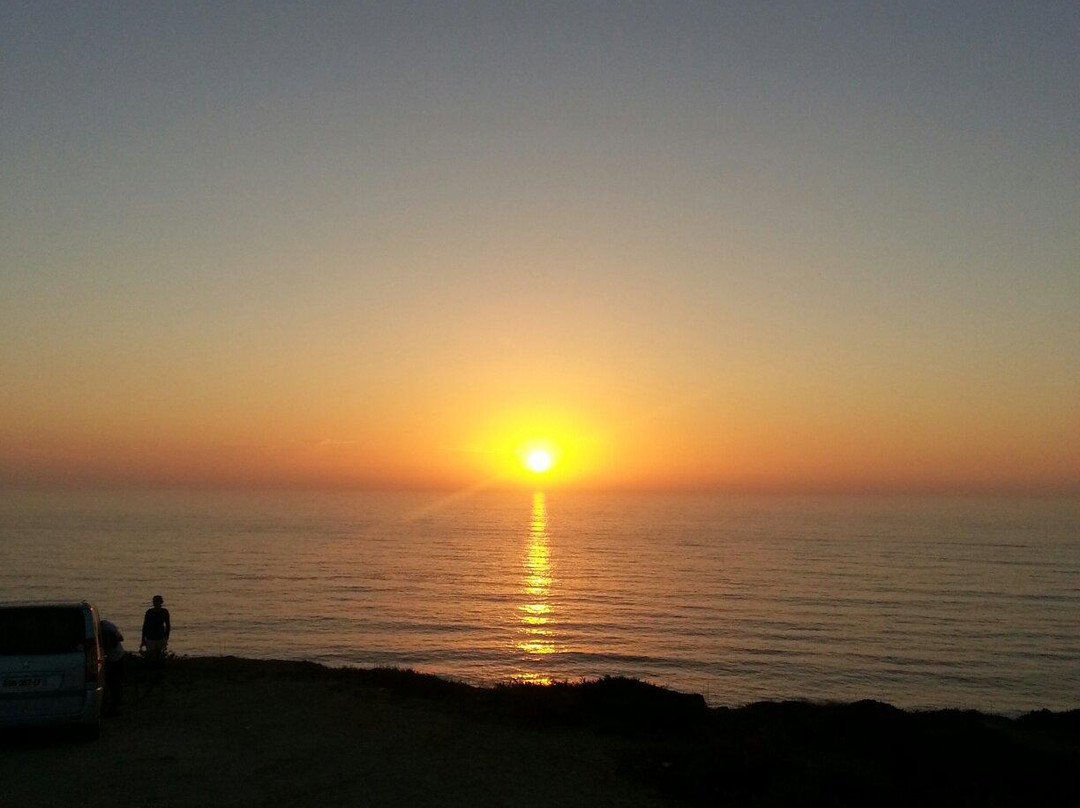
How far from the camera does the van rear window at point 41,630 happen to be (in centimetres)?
1180

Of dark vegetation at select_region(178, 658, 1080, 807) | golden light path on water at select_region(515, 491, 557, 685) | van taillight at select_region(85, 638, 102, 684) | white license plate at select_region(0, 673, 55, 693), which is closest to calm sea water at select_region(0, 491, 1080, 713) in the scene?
golden light path on water at select_region(515, 491, 557, 685)

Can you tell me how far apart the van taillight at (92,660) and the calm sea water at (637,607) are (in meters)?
24.5

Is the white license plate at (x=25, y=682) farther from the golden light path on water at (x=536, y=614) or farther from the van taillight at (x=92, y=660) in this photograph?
the golden light path on water at (x=536, y=614)

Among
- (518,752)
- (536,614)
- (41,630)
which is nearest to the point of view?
(518,752)

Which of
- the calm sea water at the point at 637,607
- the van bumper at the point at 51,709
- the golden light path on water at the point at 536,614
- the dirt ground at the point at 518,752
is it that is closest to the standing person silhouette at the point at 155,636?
the dirt ground at the point at 518,752

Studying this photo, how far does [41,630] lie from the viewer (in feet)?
39.7

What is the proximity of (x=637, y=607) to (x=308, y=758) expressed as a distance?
49.3 metres

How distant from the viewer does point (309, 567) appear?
83312mm

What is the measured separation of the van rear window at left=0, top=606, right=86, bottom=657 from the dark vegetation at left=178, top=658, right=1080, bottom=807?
19.5ft

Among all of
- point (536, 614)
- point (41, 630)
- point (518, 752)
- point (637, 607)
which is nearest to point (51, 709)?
point (41, 630)

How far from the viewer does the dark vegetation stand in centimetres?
1002

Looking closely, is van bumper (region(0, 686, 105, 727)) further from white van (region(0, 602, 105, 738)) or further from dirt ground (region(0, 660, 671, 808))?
dirt ground (region(0, 660, 671, 808))

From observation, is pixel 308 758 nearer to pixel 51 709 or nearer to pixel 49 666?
pixel 51 709

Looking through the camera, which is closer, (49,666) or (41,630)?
(49,666)
